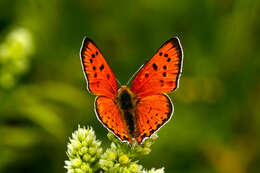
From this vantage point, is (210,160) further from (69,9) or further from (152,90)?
(69,9)

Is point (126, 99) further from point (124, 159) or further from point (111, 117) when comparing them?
point (124, 159)

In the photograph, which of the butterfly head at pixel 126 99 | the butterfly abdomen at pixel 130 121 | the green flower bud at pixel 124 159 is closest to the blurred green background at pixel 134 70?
the butterfly head at pixel 126 99

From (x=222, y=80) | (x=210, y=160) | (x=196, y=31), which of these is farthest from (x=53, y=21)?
(x=210, y=160)

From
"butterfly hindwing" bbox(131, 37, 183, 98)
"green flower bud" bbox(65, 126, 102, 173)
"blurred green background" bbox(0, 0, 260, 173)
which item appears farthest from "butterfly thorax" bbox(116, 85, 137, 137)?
"blurred green background" bbox(0, 0, 260, 173)

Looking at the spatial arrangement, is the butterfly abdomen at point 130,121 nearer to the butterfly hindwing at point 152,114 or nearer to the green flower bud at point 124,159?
the butterfly hindwing at point 152,114

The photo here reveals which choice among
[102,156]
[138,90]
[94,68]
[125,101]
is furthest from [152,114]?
[94,68]

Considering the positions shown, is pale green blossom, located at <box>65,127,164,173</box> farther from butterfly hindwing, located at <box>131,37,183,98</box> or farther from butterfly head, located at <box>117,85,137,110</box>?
butterfly hindwing, located at <box>131,37,183,98</box>
